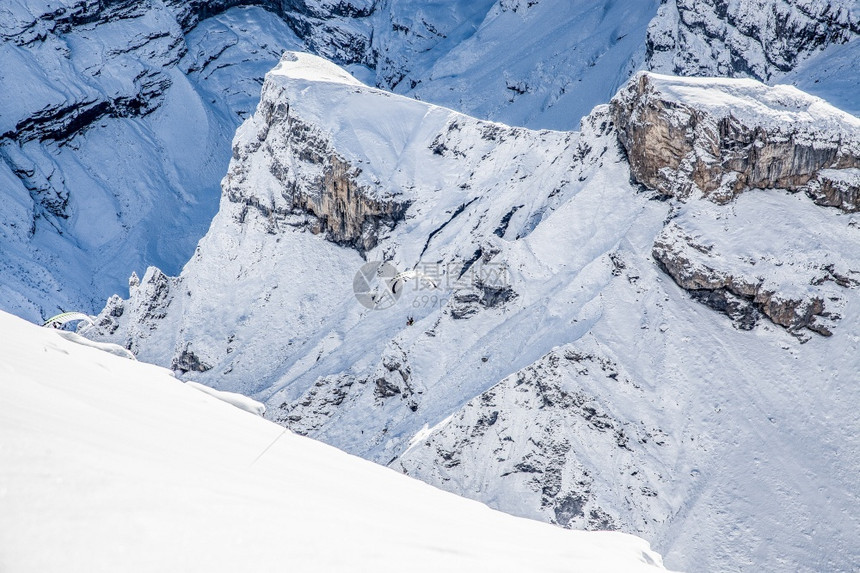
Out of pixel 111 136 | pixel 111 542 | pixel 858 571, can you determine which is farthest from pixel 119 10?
pixel 111 542

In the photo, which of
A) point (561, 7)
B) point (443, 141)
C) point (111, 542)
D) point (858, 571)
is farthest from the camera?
point (561, 7)

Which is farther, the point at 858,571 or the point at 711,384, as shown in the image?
the point at 711,384

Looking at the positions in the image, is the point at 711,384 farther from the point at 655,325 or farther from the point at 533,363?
the point at 533,363

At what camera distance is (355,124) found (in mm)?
75500

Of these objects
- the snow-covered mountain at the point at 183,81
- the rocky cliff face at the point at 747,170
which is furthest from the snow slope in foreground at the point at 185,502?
the snow-covered mountain at the point at 183,81

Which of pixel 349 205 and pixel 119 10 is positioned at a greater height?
pixel 119 10

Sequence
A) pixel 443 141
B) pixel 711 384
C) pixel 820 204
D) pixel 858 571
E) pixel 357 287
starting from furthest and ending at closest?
pixel 443 141 < pixel 357 287 < pixel 820 204 < pixel 711 384 < pixel 858 571

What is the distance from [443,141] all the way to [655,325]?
31.0 m

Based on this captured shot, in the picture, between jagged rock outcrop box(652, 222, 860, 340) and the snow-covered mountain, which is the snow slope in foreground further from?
the snow-covered mountain

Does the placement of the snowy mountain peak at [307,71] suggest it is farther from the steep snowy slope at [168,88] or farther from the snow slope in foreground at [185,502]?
the snow slope in foreground at [185,502]

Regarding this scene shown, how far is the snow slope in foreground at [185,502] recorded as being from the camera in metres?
5.68

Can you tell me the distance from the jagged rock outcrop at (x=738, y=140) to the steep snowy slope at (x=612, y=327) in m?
0.13

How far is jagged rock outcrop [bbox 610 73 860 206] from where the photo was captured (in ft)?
167

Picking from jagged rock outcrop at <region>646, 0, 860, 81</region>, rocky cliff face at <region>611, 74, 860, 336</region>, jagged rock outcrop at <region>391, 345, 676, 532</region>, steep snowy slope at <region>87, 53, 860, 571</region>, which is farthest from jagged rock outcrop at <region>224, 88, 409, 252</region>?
jagged rock outcrop at <region>646, 0, 860, 81</region>
